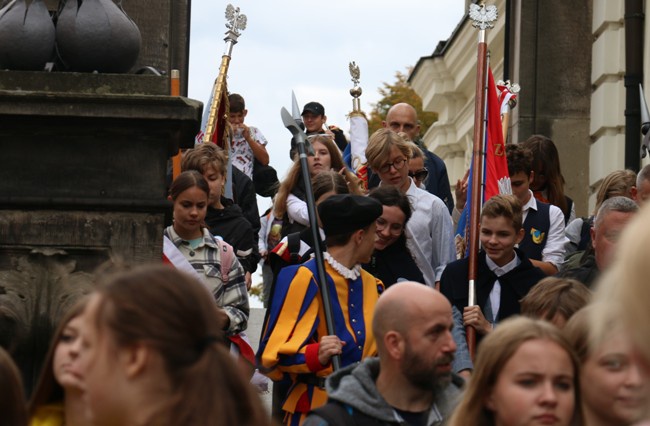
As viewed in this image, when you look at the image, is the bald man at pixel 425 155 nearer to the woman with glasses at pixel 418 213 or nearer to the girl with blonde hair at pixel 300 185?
the girl with blonde hair at pixel 300 185

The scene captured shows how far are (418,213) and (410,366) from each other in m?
4.34

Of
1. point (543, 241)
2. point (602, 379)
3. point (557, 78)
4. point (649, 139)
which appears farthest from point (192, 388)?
point (557, 78)

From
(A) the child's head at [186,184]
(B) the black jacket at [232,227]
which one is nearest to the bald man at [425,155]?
(B) the black jacket at [232,227]

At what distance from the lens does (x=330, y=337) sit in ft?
27.1

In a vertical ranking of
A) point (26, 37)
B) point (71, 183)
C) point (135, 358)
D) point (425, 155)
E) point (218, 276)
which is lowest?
point (135, 358)

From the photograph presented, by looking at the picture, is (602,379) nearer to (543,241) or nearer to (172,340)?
(172,340)

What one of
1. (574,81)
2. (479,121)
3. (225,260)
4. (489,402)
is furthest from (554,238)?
(574,81)

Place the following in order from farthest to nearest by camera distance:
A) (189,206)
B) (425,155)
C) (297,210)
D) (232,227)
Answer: (425,155), (232,227), (297,210), (189,206)

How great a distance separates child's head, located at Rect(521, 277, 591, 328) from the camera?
7105mm

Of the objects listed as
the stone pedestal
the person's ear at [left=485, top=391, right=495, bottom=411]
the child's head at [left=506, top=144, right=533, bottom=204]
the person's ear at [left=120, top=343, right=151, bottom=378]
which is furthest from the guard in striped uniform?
the person's ear at [left=120, top=343, right=151, bottom=378]

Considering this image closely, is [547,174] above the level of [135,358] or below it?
above

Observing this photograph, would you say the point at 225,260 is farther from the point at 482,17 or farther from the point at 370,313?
the point at 482,17

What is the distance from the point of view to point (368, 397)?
6.40 meters

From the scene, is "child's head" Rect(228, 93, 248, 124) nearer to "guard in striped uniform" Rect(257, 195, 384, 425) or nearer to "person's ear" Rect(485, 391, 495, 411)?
"guard in striped uniform" Rect(257, 195, 384, 425)
